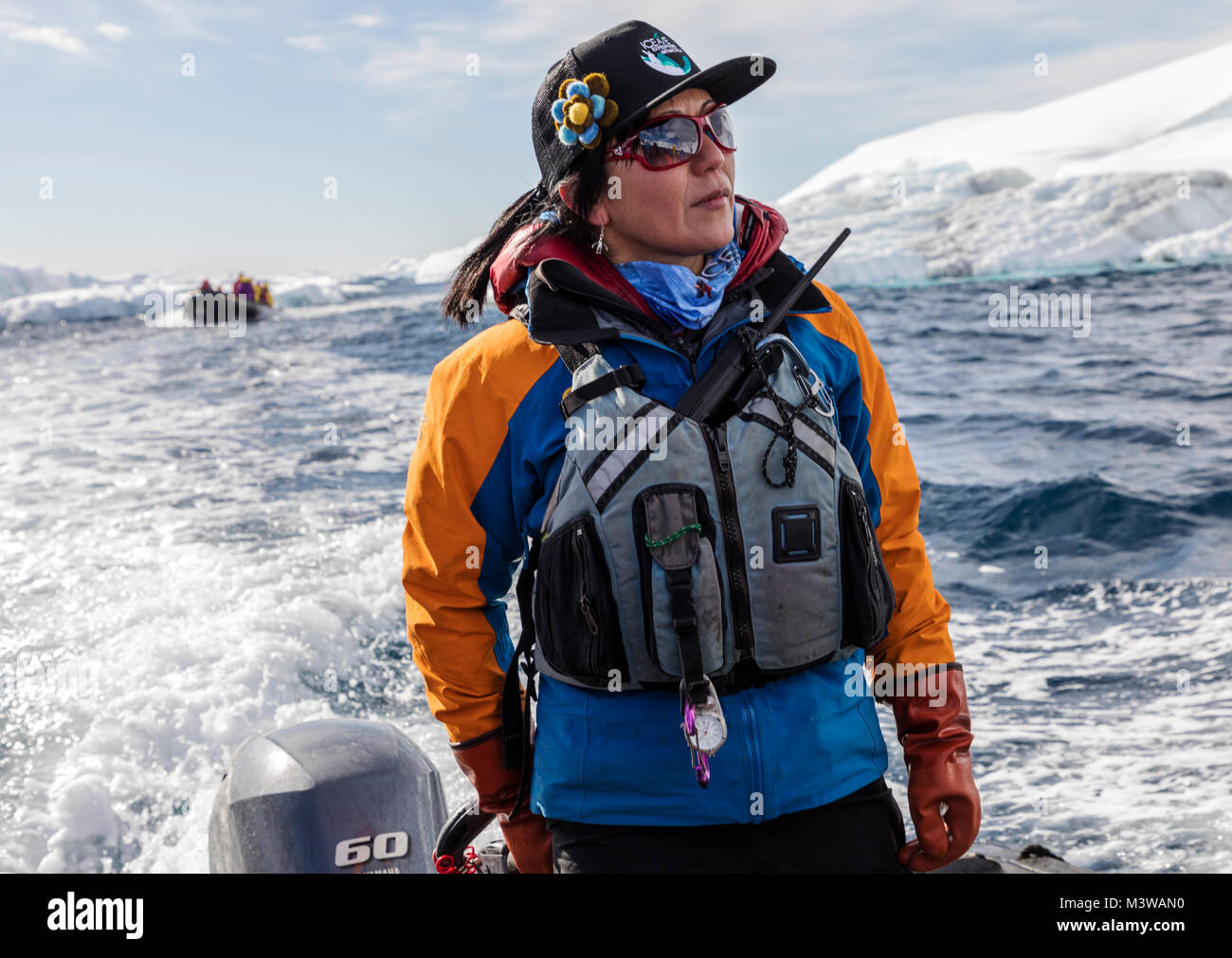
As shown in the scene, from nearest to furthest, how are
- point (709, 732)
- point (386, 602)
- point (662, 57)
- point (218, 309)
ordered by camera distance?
point (709, 732), point (662, 57), point (386, 602), point (218, 309)

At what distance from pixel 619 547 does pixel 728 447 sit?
0.20 meters

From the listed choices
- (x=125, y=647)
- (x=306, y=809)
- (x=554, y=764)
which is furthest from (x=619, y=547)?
(x=125, y=647)

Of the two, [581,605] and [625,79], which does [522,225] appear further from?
[581,605]

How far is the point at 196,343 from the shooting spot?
2709 centimetres

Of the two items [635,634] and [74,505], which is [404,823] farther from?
[74,505]

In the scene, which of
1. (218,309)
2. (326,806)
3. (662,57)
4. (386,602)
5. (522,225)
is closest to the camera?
(662,57)

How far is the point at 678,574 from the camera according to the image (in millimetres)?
1375

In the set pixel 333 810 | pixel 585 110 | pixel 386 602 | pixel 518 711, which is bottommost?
pixel 386 602

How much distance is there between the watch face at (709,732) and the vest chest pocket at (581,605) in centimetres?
13

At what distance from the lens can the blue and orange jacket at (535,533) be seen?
4.66ft

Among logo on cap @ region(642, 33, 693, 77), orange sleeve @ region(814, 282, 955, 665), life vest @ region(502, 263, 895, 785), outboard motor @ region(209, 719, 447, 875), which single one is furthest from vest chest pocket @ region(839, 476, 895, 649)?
outboard motor @ region(209, 719, 447, 875)

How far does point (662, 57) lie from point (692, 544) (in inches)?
29.1

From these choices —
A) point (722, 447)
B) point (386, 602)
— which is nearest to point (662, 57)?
point (722, 447)

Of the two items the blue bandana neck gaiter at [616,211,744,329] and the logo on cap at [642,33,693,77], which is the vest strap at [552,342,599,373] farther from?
the logo on cap at [642,33,693,77]
